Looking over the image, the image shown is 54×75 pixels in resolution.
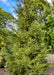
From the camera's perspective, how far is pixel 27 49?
4566 millimetres

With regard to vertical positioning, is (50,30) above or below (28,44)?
above

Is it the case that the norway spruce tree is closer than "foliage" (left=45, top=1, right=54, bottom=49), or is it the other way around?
the norway spruce tree

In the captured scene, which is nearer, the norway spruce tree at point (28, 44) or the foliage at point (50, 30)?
the norway spruce tree at point (28, 44)

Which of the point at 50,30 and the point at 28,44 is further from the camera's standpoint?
the point at 50,30

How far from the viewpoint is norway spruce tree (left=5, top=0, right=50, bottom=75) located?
4668mm

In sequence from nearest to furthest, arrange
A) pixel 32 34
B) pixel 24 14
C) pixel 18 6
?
pixel 32 34 → pixel 24 14 → pixel 18 6

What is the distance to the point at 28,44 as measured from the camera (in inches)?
189

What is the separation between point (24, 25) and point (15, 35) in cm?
89

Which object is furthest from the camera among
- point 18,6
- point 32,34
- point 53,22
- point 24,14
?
point 53,22

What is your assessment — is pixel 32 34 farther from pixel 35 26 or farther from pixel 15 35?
pixel 15 35

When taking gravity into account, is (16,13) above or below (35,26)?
above

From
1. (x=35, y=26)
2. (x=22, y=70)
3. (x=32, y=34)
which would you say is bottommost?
(x=22, y=70)

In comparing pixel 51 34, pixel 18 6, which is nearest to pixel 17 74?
pixel 18 6

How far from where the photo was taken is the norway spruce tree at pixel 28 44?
4.67 metres
